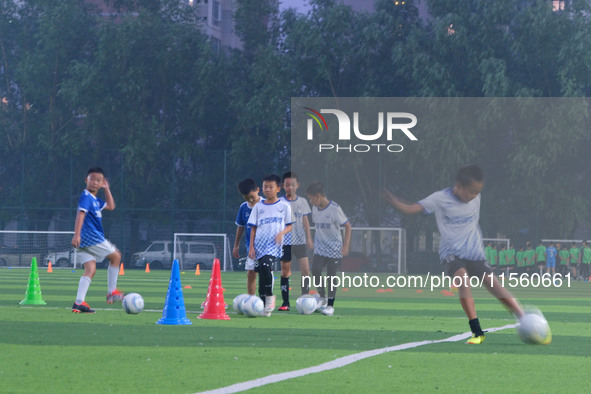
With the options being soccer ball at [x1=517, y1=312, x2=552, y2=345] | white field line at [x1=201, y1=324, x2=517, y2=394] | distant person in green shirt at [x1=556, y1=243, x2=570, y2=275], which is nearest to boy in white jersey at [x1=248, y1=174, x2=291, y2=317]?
white field line at [x1=201, y1=324, x2=517, y2=394]

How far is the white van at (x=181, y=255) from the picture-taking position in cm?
4704

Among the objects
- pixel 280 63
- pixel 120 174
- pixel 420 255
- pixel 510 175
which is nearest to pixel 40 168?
pixel 120 174

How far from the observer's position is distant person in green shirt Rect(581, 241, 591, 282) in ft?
134

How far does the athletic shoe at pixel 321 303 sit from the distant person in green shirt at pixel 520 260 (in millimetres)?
28221

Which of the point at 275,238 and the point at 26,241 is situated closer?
the point at 275,238

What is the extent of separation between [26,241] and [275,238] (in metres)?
35.7

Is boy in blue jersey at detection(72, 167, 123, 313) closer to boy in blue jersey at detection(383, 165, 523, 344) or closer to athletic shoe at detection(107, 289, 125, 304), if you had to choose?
athletic shoe at detection(107, 289, 125, 304)

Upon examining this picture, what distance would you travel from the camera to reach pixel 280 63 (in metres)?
50.2

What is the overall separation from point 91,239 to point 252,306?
2.41 m

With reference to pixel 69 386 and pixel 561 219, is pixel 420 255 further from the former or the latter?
pixel 69 386

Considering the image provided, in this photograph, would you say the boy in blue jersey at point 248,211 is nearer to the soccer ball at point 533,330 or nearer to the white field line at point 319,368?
the white field line at point 319,368

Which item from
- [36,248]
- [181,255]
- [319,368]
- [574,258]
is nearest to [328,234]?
[319,368]

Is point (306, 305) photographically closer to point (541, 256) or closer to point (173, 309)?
point (173, 309)

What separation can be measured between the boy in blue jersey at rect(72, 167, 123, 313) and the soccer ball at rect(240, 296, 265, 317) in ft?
5.98
